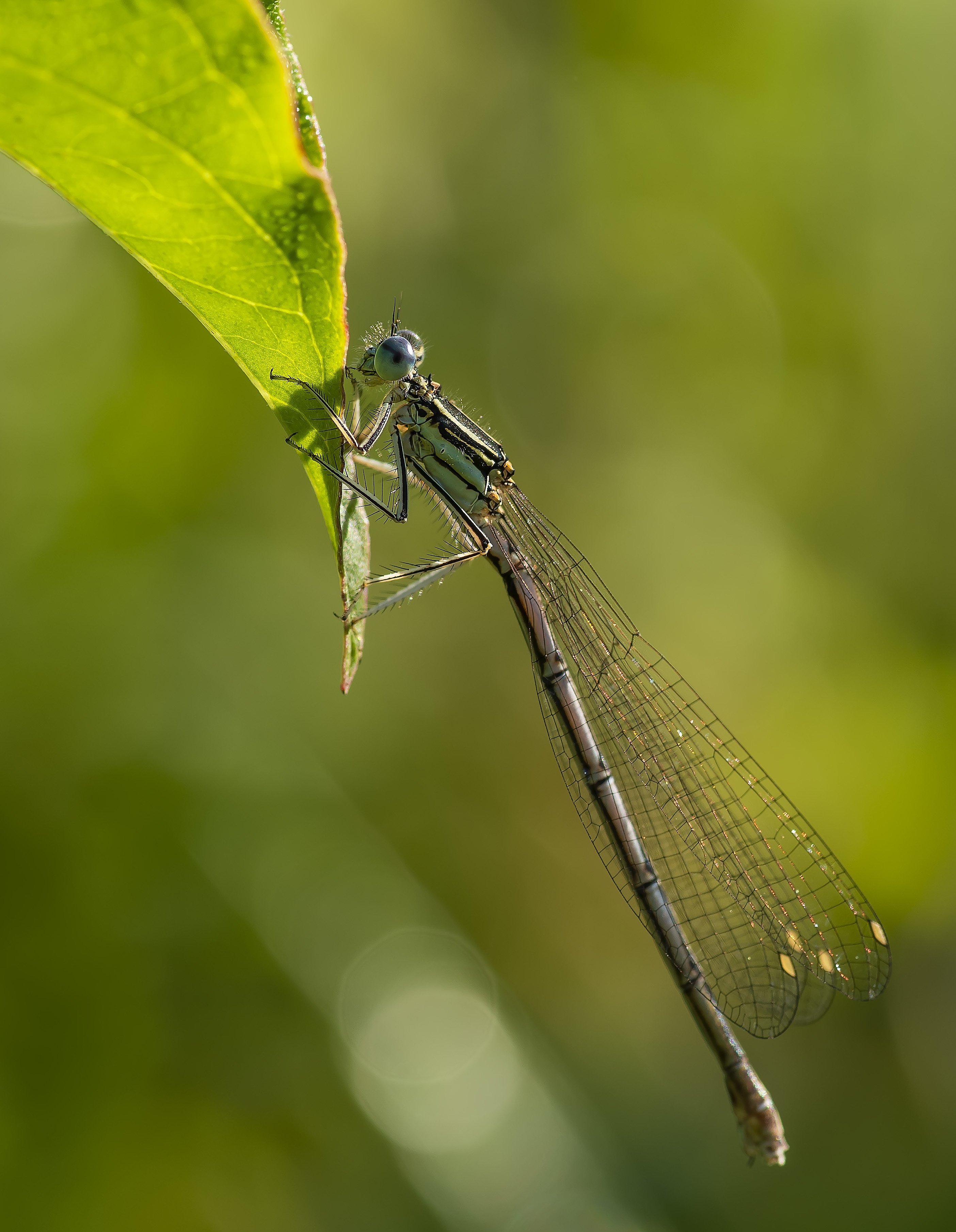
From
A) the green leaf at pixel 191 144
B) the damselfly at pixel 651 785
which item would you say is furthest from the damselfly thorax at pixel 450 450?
the green leaf at pixel 191 144

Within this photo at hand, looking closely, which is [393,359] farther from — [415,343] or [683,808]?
[683,808]

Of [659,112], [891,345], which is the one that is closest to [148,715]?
[659,112]

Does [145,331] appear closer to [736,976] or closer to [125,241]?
[125,241]

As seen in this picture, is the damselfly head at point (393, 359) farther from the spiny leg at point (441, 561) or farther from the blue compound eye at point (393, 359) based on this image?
the spiny leg at point (441, 561)

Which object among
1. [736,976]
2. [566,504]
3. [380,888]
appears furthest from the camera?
[566,504]

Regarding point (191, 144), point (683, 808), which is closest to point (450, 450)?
point (683, 808)

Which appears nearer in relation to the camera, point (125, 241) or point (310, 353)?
point (125, 241)
